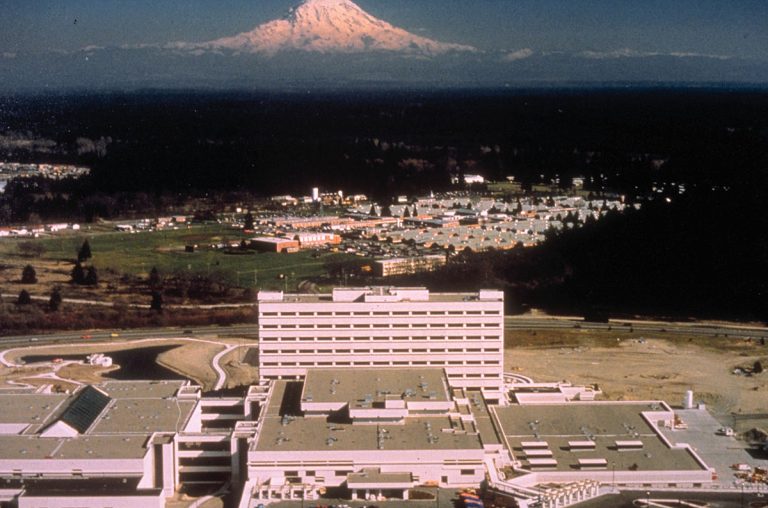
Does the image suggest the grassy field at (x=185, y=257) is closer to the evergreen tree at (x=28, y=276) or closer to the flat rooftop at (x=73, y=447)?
the evergreen tree at (x=28, y=276)

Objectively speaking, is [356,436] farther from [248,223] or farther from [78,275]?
[248,223]

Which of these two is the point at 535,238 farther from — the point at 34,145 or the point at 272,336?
the point at 34,145

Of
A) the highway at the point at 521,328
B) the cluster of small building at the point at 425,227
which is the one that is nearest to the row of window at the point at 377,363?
the highway at the point at 521,328

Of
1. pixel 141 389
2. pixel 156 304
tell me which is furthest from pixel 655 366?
pixel 156 304

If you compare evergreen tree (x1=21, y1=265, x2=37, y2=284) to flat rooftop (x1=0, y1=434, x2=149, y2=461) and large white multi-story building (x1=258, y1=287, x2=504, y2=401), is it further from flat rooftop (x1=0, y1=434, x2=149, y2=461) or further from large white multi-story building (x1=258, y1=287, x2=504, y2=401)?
flat rooftop (x1=0, y1=434, x2=149, y2=461)

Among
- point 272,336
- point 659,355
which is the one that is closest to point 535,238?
point 659,355

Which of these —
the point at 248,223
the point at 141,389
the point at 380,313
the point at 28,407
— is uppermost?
the point at 380,313

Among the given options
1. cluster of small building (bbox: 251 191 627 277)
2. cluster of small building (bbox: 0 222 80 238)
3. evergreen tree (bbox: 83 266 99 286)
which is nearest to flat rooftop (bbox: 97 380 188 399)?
cluster of small building (bbox: 251 191 627 277)
